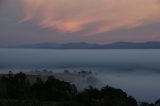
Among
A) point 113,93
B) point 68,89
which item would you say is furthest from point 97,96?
point 68,89

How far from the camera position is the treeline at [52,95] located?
25234 millimetres

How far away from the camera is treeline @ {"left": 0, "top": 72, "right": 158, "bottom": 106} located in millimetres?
25234

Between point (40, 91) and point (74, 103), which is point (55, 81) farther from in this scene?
point (74, 103)

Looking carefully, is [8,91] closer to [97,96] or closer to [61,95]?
[61,95]

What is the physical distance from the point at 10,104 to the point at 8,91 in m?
5.21

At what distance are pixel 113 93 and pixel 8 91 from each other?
19.9ft

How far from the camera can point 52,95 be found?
1145 inches

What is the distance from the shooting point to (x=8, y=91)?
29422 mm

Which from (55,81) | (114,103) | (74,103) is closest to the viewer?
(114,103)

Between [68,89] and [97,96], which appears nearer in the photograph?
[97,96]

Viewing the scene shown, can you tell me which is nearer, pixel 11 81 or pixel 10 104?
pixel 10 104

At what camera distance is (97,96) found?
2717cm

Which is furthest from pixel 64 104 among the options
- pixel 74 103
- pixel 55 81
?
pixel 55 81

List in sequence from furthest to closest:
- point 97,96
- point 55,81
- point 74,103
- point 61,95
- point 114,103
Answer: point 55,81
point 61,95
point 97,96
point 74,103
point 114,103
